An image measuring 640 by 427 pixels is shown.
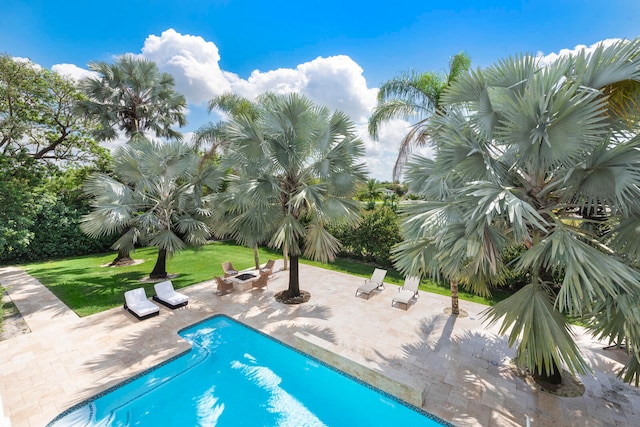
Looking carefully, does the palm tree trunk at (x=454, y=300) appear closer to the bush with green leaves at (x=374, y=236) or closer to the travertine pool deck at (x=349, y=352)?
the travertine pool deck at (x=349, y=352)

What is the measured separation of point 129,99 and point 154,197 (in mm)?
7517

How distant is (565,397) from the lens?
559 cm

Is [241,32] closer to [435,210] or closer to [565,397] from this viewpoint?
[435,210]

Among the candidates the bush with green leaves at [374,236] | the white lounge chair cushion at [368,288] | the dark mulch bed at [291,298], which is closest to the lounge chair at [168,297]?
the dark mulch bed at [291,298]

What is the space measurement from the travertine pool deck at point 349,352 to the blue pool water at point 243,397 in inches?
16.1

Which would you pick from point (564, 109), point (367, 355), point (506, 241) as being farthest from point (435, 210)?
point (367, 355)

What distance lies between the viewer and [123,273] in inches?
555

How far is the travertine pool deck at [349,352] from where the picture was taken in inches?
208

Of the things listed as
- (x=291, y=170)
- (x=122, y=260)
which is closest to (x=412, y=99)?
(x=291, y=170)

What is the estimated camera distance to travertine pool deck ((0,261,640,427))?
5.29m

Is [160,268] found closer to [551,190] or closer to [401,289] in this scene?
[401,289]

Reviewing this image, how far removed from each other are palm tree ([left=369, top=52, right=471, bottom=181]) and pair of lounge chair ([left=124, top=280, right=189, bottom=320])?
956 cm

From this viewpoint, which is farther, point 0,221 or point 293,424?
point 0,221

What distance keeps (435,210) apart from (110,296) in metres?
12.7
